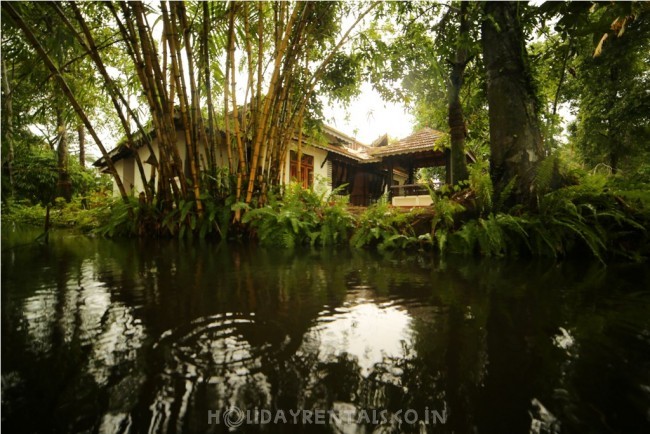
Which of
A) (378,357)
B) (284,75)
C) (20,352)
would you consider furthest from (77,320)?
(284,75)

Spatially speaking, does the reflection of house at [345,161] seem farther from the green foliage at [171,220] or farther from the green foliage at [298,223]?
the green foliage at [298,223]

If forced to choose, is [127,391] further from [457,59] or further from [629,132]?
[629,132]

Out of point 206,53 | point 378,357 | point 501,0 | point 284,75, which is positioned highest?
point 501,0

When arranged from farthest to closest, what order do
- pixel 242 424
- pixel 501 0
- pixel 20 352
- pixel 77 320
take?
pixel 501 0 < pixel 77 320 < pixel 20 352 < pixel 242 424

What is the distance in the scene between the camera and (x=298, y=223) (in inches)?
150

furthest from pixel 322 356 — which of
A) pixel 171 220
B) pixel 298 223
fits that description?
pixel 171 220

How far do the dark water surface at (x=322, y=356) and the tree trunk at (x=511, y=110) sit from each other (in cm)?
191

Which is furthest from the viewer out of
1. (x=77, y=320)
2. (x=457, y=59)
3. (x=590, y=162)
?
(x=590, y=162)

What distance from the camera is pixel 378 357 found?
2.67 feet

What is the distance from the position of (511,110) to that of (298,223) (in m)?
2.77

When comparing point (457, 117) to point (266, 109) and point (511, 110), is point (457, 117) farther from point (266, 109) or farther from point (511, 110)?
point (266, 109)

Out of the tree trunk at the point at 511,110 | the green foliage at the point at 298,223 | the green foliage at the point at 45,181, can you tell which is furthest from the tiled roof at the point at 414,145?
the green foliage at the point at 45,181

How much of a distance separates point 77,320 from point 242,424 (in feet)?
2.81

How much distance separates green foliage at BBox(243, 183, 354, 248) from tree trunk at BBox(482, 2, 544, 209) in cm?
190
